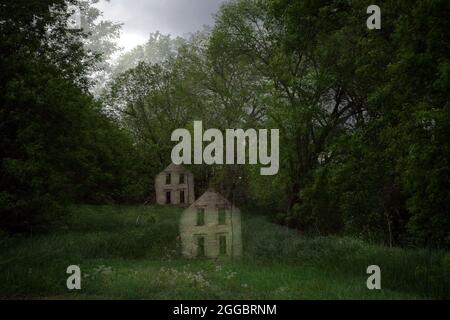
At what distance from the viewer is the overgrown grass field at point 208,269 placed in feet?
34.4

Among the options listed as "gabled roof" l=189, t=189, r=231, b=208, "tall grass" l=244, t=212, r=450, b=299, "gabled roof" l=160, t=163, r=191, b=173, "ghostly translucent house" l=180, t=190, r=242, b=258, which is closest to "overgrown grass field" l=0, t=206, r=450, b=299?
"tall grass" l=244, t=212, r=450, b=299

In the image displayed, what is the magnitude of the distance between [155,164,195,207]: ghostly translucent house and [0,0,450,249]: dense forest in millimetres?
1086

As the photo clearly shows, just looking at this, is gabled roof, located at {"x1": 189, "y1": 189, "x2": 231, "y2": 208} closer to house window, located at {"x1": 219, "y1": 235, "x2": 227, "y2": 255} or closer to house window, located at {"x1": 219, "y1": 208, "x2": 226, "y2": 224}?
house window, located at {"x1": 219, "y1": 208, "x2": 226, "y2": 224}

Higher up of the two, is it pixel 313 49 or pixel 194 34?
pixel 194 34

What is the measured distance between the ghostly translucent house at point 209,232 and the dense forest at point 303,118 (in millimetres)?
4518

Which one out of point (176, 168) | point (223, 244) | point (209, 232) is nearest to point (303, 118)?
point (223, 244)

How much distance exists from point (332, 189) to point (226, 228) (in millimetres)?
4671

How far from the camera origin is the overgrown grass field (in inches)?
412

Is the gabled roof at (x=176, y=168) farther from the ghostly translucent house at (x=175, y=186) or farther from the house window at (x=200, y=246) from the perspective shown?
the house window at (x=200, y=246)

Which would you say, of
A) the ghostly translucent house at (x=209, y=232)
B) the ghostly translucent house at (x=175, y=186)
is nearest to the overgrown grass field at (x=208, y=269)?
the ghostly translucent house at (x=209, y=232)

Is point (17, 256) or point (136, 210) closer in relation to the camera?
point (17, 256)

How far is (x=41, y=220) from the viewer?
18.0 meters
